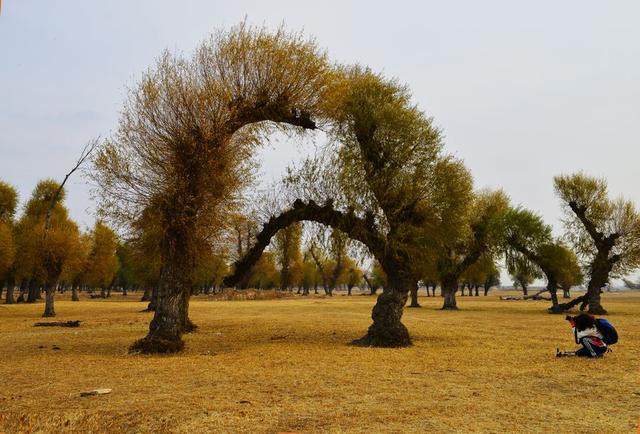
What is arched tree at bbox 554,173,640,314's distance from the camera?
4575 centimetres

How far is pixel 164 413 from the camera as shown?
8.91m

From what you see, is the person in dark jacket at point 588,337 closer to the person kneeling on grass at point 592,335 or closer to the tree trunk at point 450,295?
the person kneeling on grass at point 592,335

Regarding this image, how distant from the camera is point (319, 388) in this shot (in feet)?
36.8

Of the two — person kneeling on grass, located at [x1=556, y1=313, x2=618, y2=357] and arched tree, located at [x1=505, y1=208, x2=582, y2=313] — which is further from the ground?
arched tree, located at [x1=505, y1=208, x2=582, y2=313]

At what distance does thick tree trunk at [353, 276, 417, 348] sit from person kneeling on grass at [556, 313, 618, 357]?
19.3 ft

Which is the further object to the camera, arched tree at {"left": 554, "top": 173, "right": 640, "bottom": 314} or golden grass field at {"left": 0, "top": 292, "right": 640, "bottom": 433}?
arched tree at {"left": 554, "top": 173, "right": 640, "bottom": 314}

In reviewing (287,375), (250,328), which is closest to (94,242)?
(250,328)

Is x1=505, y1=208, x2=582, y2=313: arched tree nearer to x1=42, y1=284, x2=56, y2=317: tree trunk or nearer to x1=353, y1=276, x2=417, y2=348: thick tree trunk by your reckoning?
x1=353, y1=276, x2=417, y2=348: thick tree trunk

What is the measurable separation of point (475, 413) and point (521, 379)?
421 centimetres

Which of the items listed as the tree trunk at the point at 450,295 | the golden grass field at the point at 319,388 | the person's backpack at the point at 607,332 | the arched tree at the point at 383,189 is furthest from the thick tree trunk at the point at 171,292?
the tree trunk at the point at 450,295

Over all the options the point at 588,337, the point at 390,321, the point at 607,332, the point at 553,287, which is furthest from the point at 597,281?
the point at 390,321

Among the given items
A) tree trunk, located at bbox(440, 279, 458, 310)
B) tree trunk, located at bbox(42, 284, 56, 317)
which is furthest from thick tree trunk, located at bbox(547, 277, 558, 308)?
tree trunk, located at bbox(42, 284, 56, 317)

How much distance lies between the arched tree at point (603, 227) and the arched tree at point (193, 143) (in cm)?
3610

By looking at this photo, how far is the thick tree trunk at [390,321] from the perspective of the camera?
19.7 m
